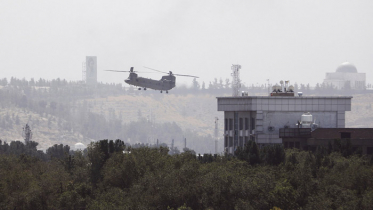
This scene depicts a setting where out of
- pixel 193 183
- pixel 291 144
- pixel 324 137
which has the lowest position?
pixel 193 183

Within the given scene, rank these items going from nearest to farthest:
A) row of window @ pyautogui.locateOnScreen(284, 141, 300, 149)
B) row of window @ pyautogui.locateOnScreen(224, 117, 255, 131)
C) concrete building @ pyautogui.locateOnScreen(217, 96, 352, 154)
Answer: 1. row of window @ pyautogui.locateOnScreen(284, 141, 300, 149)
2. concrete building @ pyautogui.locateOnScreen(217, 96, 352, 154)
3. row of window @ pyautogui.locateOnScreen(224, 117, 255, 131)

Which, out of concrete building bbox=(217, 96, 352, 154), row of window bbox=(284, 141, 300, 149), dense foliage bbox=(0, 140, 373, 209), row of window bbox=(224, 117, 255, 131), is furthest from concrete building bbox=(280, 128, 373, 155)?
dense foliage bbox=(0, 140, 373, 209)

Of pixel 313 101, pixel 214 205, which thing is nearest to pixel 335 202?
pixel 214 205

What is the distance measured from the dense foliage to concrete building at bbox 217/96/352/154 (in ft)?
109

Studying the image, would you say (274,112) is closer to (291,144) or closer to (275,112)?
(275,112)

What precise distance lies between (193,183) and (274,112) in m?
63.5

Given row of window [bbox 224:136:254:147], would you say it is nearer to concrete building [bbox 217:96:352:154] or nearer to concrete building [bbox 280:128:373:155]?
concrete building [bbox 217:96:352:154]

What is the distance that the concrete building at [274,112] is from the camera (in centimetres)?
14162

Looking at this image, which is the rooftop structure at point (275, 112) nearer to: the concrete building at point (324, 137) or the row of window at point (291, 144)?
the concrete building at point (324, 137)

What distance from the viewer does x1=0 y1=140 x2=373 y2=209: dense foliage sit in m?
76.7

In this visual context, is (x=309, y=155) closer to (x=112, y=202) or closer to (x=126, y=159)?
(x=126, y=159)

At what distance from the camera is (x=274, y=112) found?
468ft

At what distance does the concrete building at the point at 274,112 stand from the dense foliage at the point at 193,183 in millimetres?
33308

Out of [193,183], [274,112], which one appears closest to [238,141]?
[274,112]
